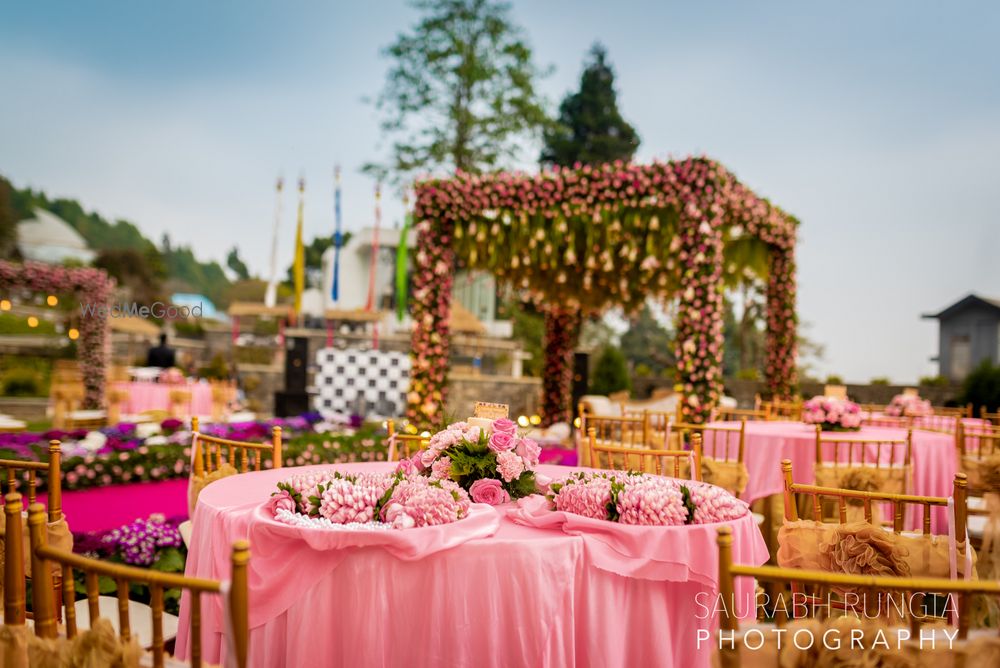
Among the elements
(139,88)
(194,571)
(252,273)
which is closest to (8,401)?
(194,571)

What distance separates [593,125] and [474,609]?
917 inches

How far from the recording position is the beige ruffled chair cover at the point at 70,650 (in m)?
1.28

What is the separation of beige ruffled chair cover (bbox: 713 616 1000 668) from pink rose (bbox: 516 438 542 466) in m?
1.19

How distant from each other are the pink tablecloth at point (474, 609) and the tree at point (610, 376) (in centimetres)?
1311

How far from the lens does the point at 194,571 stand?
7.60ft

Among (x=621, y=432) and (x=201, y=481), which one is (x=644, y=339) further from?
(x=201, y=481)

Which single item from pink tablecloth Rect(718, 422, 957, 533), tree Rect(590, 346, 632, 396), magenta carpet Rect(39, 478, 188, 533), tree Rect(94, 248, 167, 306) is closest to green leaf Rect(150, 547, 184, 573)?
magenta carpet Rect(39, 478, 188, 533)

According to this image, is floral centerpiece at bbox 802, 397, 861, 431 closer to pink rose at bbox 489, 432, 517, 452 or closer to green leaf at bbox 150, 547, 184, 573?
pink rose at bbox 489, 432, 517, 452

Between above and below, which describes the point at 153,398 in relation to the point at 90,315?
below

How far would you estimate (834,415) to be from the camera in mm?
5250

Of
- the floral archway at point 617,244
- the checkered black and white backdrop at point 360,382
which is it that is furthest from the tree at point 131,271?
the floral archway at point 617,244

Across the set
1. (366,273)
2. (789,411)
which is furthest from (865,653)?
(366,273)

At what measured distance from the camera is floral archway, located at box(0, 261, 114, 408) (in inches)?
488

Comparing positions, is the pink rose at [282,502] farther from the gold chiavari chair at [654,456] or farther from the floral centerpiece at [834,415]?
the floral centerpiece at [834,415]
